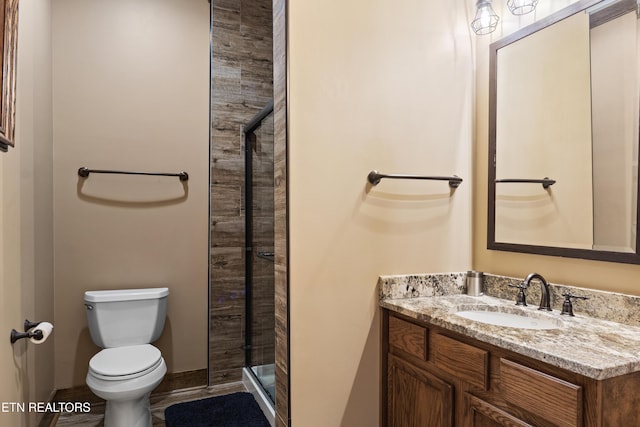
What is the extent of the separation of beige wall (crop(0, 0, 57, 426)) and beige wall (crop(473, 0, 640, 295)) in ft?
6.72

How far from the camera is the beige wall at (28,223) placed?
146 cm

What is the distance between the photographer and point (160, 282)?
272cm

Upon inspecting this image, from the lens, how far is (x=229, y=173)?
9.58 ft

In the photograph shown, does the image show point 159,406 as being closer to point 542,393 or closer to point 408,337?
point 408,337

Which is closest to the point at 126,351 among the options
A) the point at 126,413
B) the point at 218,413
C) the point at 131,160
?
the point at 126,413

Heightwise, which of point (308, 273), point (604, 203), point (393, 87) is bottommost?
point (308, 273)

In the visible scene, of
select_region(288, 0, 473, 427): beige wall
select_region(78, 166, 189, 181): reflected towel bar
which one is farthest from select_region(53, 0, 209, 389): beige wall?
select_region(288, 0, 473, 427): beige wall

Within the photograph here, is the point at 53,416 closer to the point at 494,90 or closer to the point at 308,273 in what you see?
the point at 308,273

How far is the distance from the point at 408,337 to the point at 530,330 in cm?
47

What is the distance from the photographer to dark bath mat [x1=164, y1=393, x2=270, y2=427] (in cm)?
218

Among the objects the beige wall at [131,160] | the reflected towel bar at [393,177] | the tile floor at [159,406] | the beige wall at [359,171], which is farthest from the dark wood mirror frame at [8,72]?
the tile floor at [159,406]

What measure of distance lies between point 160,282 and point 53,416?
38.2 inches

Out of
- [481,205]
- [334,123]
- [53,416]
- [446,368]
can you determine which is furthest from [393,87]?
[53,416]

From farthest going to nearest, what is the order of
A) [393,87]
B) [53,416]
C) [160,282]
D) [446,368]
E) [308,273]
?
[160,282], [53,416], [393,87], [308,273], [446,368]
